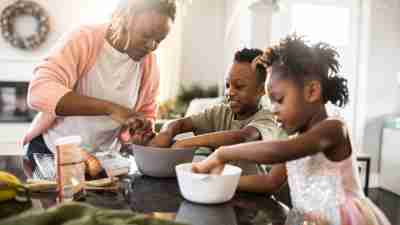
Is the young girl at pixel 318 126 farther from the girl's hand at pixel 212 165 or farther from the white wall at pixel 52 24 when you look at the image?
the white wall at pixel 52 24

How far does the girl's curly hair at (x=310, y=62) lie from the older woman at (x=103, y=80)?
0.34 m

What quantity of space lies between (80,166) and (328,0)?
395cm

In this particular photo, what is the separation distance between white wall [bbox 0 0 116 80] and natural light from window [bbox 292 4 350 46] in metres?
2.05

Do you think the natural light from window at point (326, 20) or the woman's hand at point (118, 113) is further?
the natural light from window at point (326, 20)

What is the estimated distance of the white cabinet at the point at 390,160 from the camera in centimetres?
389

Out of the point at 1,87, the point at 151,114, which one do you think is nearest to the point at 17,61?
the point at 1,87

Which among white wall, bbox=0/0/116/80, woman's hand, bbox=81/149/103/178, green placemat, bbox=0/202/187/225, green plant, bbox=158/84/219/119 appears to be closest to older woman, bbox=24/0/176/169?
woman's hand, bbox=81/149/103/178

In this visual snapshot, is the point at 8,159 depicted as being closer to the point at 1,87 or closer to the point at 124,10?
the point at 124,10

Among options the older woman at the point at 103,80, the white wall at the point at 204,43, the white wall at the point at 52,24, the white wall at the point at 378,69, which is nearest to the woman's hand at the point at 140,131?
the older woman at the point at 103,80

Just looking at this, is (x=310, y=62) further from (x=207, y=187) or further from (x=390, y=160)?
(x=390, y=160)

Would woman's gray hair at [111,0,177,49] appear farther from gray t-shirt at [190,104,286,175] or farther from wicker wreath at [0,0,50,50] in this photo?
wicker wreath at [0,0,50,50]

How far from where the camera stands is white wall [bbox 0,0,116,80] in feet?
14.8

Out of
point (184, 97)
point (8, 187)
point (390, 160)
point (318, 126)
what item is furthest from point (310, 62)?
point (184, 97)

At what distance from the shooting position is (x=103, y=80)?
47.9 inches
